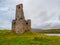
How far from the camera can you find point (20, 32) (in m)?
54.4

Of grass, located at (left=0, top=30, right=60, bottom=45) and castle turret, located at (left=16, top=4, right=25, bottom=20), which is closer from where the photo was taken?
grass, located at (left=0, top=30, right=60, bottom=45)

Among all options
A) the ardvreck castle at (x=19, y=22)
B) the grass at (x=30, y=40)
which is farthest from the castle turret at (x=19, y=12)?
the grass at (x=30, y=40)

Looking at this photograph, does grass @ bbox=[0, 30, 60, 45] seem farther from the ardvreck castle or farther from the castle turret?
the castle turret

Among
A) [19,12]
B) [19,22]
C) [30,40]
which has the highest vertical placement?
[19,12]

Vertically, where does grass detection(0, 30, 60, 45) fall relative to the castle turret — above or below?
below

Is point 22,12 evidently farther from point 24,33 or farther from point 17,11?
point 24,33

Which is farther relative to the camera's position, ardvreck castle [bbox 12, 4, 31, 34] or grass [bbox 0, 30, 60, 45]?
ardvreck castle [bbox 12, 4, 31, 34]

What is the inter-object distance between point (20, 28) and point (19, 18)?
123 inches

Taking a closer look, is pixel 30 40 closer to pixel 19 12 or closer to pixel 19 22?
pixel 19 22

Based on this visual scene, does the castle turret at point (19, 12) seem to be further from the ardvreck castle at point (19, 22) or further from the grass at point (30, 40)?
the grass at point (30, 40)

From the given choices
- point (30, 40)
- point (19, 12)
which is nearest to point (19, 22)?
point (19, 12)

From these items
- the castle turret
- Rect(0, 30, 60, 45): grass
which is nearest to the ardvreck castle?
the castle turret

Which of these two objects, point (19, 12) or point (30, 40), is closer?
→ point (30, 40)

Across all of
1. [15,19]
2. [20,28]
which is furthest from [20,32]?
[15,19]
